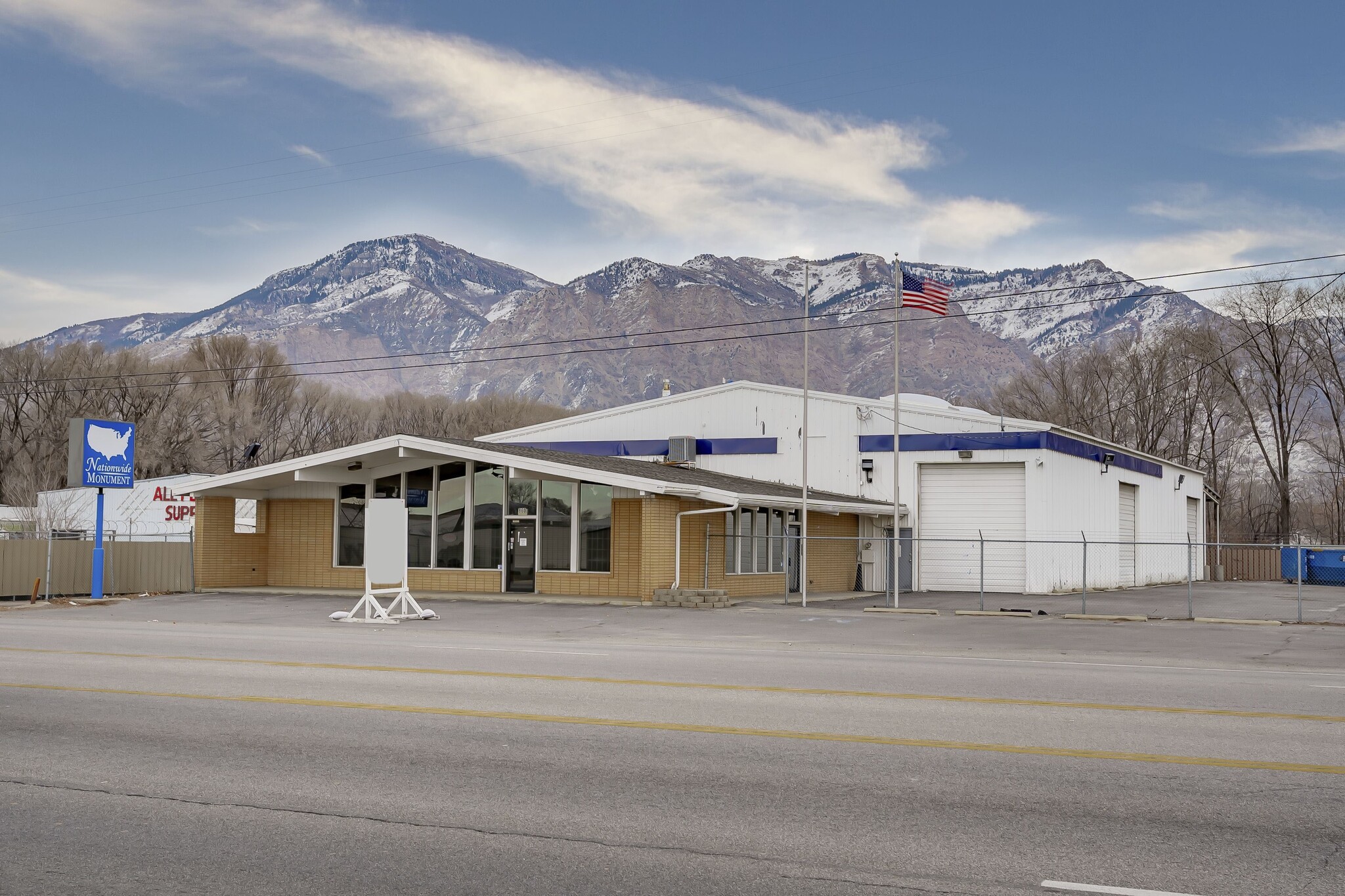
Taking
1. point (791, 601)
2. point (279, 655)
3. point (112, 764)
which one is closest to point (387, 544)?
point (279, 655)

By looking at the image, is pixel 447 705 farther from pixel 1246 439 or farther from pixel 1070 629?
pixel 1246 439

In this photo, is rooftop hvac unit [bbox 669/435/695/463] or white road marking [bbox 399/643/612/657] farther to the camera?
rooftop hvac unit [bbox 669/435/695/463]

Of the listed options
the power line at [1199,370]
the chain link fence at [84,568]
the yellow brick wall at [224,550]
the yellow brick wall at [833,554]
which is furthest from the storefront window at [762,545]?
the power line at [1199,370]

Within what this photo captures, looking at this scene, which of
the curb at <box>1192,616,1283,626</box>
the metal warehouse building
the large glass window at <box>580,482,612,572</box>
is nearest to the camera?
the curb at <box>1192,616,1283,626</box>

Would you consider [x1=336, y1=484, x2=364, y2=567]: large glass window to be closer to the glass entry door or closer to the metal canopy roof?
the metal canopy roof

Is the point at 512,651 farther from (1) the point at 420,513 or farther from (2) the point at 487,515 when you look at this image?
(1) the point at 420,513

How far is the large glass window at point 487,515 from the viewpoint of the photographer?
105 ft

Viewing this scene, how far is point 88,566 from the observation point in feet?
106

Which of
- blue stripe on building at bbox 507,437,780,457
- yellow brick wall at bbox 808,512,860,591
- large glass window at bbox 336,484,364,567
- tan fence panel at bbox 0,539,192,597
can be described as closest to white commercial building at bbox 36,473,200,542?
blue stripe on building at bbox 507,437,780,457

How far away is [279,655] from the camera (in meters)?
15.5

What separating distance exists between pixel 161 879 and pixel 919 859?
3.70 m

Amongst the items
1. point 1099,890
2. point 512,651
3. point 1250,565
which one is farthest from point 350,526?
point 1250,565

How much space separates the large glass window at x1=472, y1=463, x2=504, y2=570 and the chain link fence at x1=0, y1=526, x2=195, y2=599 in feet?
28.0

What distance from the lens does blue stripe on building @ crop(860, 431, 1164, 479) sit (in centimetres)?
3712
